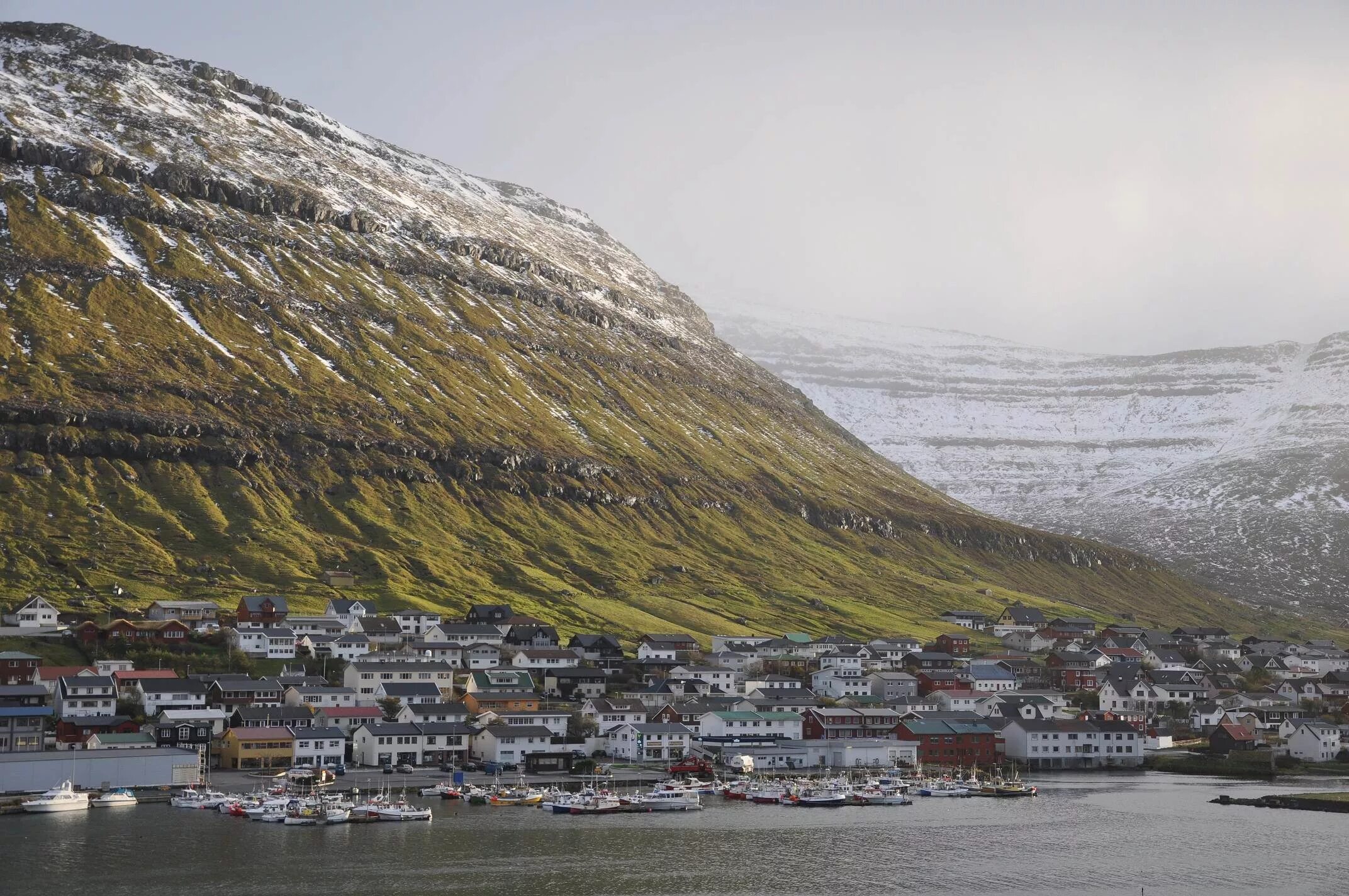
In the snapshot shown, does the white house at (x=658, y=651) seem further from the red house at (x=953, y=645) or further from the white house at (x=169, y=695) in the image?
the white house at (x=169, y=695)

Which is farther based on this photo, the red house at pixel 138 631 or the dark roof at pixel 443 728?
the red house at pixel 138 631

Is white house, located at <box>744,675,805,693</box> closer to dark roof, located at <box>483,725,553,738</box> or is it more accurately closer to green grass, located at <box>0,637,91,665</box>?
dark roof, located at <box>483,725,553,738</box>

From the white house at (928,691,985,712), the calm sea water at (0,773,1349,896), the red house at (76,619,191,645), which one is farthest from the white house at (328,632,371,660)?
the white house at (928,691,985,712)

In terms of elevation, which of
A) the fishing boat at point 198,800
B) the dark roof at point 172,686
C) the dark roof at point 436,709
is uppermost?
the dark roof at point 172,686

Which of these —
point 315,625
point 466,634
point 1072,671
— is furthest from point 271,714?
point 1072,671

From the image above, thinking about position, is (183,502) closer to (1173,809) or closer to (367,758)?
(367,758)

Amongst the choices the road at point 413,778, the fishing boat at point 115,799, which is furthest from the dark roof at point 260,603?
the fishing boat at point 115,799

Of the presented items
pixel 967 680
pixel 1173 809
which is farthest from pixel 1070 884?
pixel 967 680
